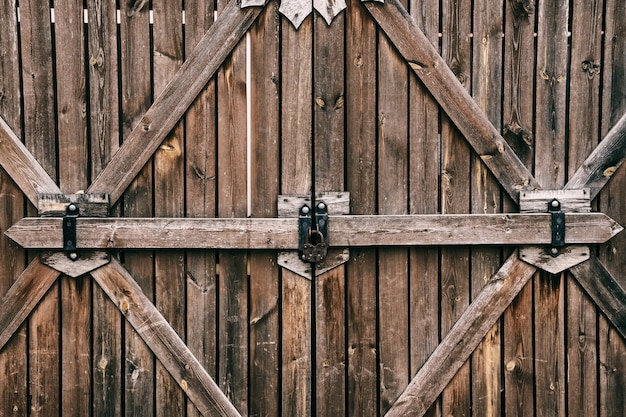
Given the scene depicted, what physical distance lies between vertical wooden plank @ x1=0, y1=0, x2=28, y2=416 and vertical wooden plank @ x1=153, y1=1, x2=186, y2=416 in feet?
2.52

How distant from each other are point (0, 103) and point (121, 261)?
111 cm

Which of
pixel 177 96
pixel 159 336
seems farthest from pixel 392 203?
pixel 159 336

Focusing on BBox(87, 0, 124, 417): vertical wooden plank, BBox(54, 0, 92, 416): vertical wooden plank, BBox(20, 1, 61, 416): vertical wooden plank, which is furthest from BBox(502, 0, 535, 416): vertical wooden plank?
BBox(20, 1, 61, 416): vertical wooden plank

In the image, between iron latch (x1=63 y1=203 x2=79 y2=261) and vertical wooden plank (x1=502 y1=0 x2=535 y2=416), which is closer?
iron latch (x1=63 y1=203 x2=79 y2=261)

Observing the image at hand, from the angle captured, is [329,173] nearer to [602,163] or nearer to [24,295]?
[602,163]

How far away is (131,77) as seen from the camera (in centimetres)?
291

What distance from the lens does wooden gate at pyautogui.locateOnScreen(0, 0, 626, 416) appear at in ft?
9.51

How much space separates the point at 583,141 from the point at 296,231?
1.73m

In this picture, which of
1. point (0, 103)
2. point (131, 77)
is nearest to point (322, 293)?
point (131, 77)

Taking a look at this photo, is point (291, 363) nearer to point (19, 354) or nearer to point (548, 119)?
point (19, 354)

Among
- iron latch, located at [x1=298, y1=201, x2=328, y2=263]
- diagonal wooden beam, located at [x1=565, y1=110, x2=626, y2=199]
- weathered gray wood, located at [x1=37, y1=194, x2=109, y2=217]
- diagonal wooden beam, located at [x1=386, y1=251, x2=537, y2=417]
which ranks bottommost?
diagonal wooden beam, located at [x1=386, y1=251, x2=537, y2=417]

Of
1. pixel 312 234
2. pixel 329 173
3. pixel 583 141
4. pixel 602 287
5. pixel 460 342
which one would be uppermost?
pixel 583 141

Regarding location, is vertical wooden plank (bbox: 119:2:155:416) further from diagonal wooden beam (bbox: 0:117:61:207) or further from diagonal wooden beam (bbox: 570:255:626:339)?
diagonal wooden beam (bbox: 570:255:626:339)

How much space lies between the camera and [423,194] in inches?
117
